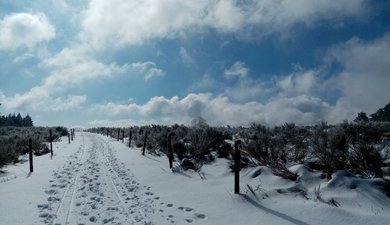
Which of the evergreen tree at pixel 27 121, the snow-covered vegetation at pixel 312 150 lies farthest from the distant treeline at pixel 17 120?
the snow-covered vegetation at pixel 312 150

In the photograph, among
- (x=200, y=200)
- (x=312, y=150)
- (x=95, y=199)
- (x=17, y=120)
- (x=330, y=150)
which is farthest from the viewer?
(x=17, y=120)

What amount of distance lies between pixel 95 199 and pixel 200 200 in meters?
2.61

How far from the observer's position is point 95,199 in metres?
8.93

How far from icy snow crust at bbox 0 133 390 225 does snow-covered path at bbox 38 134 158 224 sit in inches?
0.7

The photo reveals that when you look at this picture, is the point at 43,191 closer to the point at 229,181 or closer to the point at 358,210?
the point at 229,181

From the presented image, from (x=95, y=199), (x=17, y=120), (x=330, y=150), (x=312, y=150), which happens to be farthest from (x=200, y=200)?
(x=17, y=120)

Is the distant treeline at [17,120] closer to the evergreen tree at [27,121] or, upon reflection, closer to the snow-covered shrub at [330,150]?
the evergreen tree at [27,121]

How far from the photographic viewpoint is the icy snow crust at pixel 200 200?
6.87m

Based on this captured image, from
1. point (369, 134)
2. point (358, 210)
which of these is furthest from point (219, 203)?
point (369, 134)

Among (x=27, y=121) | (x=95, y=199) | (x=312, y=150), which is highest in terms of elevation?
(x=27, y=121)

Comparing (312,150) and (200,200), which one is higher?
(312,150)

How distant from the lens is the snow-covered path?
7.24m

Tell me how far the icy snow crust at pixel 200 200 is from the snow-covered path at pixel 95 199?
0.7 inches

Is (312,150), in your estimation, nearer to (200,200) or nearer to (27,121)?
(200,200)
